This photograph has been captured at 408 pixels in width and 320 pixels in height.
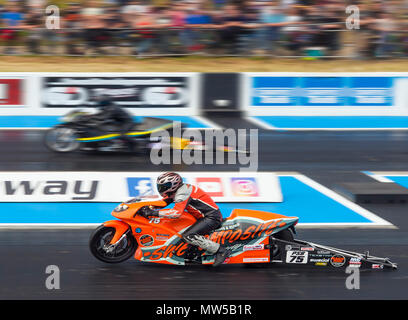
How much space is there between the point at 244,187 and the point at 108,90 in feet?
24.8

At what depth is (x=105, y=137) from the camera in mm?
14102

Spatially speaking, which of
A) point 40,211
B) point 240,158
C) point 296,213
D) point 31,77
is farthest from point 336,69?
point 40,211

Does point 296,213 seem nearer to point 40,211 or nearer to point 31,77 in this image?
point 40,211

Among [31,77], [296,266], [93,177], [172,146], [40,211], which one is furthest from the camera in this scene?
[31,77]

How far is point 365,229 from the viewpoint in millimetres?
9805

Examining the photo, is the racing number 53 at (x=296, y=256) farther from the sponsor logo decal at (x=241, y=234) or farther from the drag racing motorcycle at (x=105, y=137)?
the drag racing motorcycle at (x=105, y=137)

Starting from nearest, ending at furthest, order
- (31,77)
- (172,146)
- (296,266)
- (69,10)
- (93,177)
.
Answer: (296,266), (93,177), (172,146), (31,77), (69,10)

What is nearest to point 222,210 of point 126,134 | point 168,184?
point 168,184

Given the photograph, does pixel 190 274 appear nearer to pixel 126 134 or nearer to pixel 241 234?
pixel 241 234

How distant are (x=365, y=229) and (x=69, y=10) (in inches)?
525

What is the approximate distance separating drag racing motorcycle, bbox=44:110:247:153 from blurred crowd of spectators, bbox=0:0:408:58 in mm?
6315

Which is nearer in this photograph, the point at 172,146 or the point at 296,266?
the point at 296,266

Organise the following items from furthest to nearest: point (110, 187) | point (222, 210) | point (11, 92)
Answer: point (11, 92), point (110, 187), point (222, 210)

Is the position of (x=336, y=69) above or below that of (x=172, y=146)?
above
